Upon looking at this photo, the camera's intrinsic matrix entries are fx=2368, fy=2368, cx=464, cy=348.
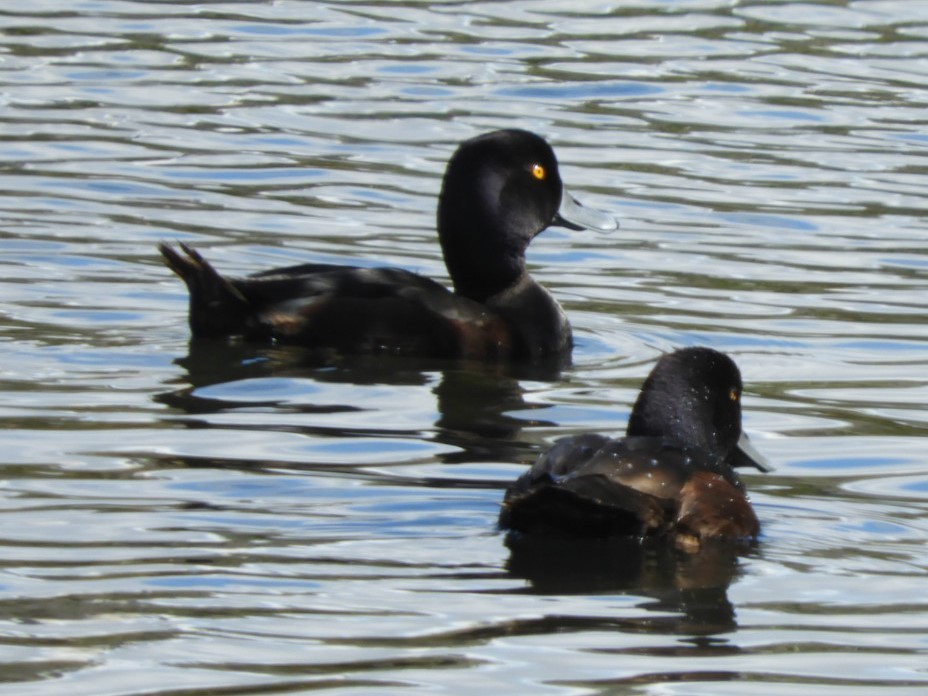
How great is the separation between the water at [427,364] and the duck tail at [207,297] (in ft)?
0.46

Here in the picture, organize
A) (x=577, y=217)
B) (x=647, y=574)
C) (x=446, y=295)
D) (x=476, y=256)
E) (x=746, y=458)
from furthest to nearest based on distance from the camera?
(x=577, y=217), (x=476, y=256), (x=446, y=295), (x=746, y=458), (x=647, y=574)

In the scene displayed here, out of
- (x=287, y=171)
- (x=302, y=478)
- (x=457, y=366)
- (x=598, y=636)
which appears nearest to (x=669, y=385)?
(x=302, y=478)

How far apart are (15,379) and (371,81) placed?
758 centimetres

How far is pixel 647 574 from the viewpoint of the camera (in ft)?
20.8

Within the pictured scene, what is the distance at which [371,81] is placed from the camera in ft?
52.5

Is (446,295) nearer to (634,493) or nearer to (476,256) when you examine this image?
(476,256)

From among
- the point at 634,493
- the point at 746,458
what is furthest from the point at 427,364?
→ the point at 634,493

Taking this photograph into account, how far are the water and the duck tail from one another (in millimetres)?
141

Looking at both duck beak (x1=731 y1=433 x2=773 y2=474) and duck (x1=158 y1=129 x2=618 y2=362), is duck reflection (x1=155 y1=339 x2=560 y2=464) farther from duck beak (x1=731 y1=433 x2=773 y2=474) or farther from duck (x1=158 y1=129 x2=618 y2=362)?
duck beak (x1=731 y1=433 x2=773 y2=474)

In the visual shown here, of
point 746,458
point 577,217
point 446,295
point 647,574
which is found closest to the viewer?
point 647,574

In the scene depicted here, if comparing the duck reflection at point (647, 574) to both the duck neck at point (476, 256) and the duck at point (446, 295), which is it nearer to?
the duck at point (446, 295)

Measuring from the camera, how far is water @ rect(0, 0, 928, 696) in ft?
18.4

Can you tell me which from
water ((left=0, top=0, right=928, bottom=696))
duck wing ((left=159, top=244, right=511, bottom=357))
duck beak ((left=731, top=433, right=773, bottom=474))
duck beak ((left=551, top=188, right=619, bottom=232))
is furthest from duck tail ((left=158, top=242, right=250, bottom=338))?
duck beak ((left=731, top=433, right=773, bottom=474))

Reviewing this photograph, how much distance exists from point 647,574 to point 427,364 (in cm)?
330
